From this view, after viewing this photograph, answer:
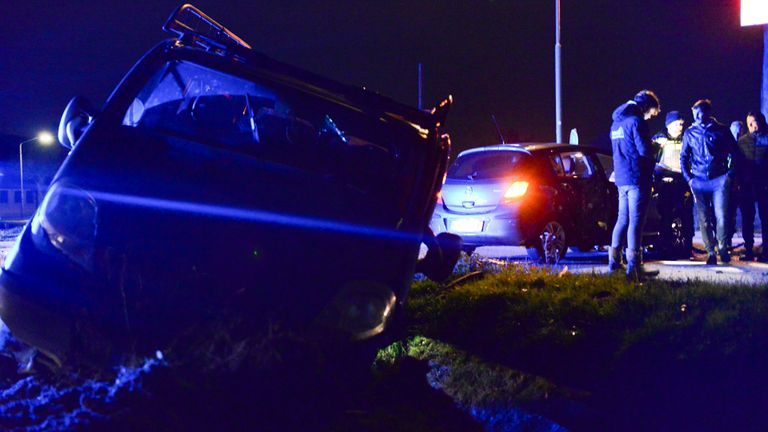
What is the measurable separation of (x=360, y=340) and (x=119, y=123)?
1765mm

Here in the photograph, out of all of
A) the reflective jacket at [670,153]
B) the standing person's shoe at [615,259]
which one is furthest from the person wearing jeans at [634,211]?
the reflective jacket at [670,153]

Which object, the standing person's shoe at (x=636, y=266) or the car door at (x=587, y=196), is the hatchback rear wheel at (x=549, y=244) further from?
the standing person's shoe at (x=636, y=266)

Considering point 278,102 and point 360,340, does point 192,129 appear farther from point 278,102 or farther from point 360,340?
point 360,340

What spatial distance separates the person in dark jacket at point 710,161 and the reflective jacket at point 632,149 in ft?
5.44

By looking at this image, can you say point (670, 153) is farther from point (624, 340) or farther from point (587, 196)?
point (624, 340)

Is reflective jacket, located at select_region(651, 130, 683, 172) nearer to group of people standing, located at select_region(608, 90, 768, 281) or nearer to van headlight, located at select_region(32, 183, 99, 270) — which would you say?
group of people standing, located at select_region(608, 90, 768, 281)

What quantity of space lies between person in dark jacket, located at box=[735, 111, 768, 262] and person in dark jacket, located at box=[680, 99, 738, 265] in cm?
50

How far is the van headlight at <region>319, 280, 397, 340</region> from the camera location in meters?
3.44

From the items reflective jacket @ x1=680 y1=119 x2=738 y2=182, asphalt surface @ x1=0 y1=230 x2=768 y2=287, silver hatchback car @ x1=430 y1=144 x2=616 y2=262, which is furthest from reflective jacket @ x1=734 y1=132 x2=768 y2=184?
silver hatchback car @ x1=430 y1=144 x2=616 y2=262

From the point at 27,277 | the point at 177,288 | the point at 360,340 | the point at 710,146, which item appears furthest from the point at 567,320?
the point at 710,146

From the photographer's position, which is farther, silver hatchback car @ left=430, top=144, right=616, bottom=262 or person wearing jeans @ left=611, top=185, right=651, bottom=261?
silver hatchback car @ left=430, top=144, right=616, bottom=262

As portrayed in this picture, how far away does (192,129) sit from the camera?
4289mm

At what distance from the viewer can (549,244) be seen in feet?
30.3

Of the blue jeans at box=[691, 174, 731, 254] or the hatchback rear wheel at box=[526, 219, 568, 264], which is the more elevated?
the blue jeans at box=[691, 174, 731, 254]
